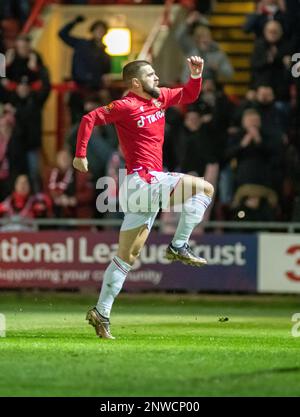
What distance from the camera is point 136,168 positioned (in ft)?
39.4

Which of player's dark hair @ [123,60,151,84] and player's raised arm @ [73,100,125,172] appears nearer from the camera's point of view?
player's raised arm @ [73,100,125,172]

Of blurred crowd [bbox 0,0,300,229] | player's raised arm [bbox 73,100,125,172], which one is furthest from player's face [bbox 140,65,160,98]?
blurred crowd [bbox 0,0,300,229]

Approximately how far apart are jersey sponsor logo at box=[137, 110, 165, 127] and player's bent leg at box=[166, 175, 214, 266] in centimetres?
63

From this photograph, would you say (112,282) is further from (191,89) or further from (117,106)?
(191,89)

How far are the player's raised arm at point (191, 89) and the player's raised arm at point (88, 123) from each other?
0.69 metres

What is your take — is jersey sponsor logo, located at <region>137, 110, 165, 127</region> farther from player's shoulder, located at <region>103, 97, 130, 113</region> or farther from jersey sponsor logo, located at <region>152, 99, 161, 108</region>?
player's shoulder, located at <region>103, 97, 130, 113</region>

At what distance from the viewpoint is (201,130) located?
1848 cm

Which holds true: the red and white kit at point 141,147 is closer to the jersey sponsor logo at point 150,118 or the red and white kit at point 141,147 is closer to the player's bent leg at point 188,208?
the jersey sponsor logo at point 150,118

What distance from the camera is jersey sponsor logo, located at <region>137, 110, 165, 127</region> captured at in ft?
39.2

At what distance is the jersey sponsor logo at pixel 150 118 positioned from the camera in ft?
39.2

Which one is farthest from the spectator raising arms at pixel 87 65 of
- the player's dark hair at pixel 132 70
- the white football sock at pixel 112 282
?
the white football sock at pixel 112 282

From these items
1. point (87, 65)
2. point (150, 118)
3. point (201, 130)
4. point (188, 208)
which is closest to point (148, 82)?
point (150, 118)
